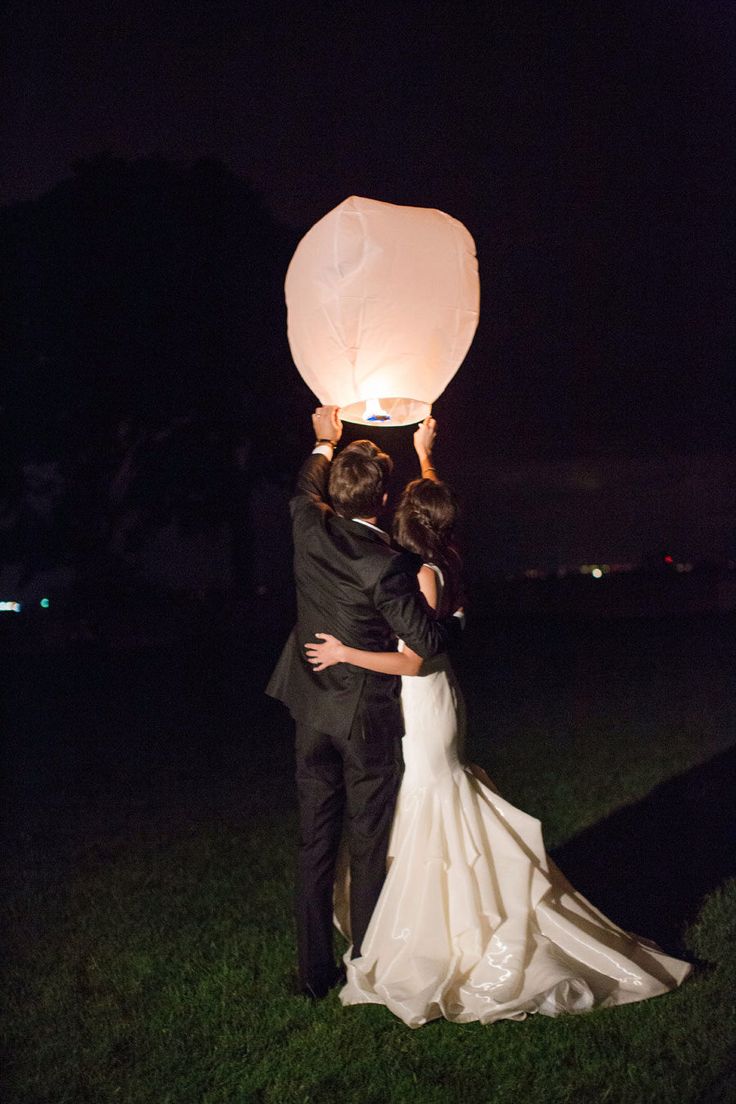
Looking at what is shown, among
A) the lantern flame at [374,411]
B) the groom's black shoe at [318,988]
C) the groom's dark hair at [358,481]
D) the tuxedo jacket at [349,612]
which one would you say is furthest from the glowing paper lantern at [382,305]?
the groom's black shoe at [318,988]

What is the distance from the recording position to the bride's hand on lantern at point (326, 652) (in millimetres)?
3918

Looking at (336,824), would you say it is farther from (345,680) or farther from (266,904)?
(266,904)

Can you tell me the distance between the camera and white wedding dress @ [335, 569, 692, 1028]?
3908mm

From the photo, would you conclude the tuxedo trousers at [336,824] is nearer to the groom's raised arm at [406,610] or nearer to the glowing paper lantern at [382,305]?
the groom's raised arm at [406,610]

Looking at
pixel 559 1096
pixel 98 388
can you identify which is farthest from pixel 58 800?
pixel 98 388

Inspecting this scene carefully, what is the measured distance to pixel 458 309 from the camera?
13.6ft

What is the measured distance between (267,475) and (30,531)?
4785mm

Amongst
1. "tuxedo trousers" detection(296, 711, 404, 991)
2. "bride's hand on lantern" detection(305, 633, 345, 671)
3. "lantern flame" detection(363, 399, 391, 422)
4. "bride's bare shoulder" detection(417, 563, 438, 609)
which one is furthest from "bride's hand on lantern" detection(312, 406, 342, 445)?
"tuxedo trousers" detection(296, 711, 404, 991)

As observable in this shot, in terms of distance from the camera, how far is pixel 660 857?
5902mm

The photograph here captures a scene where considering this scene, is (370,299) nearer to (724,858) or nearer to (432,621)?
(432,621)

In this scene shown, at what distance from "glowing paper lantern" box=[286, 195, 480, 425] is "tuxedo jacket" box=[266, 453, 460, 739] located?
0.34m

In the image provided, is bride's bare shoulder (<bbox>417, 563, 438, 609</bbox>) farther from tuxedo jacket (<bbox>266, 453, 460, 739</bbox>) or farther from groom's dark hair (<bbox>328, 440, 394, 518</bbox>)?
groom's dark hair (<bbox>328, 440, 394, 518</bbox>)

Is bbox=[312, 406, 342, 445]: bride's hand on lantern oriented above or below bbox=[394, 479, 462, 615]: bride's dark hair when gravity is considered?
above

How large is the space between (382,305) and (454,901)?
2170 millimetres
